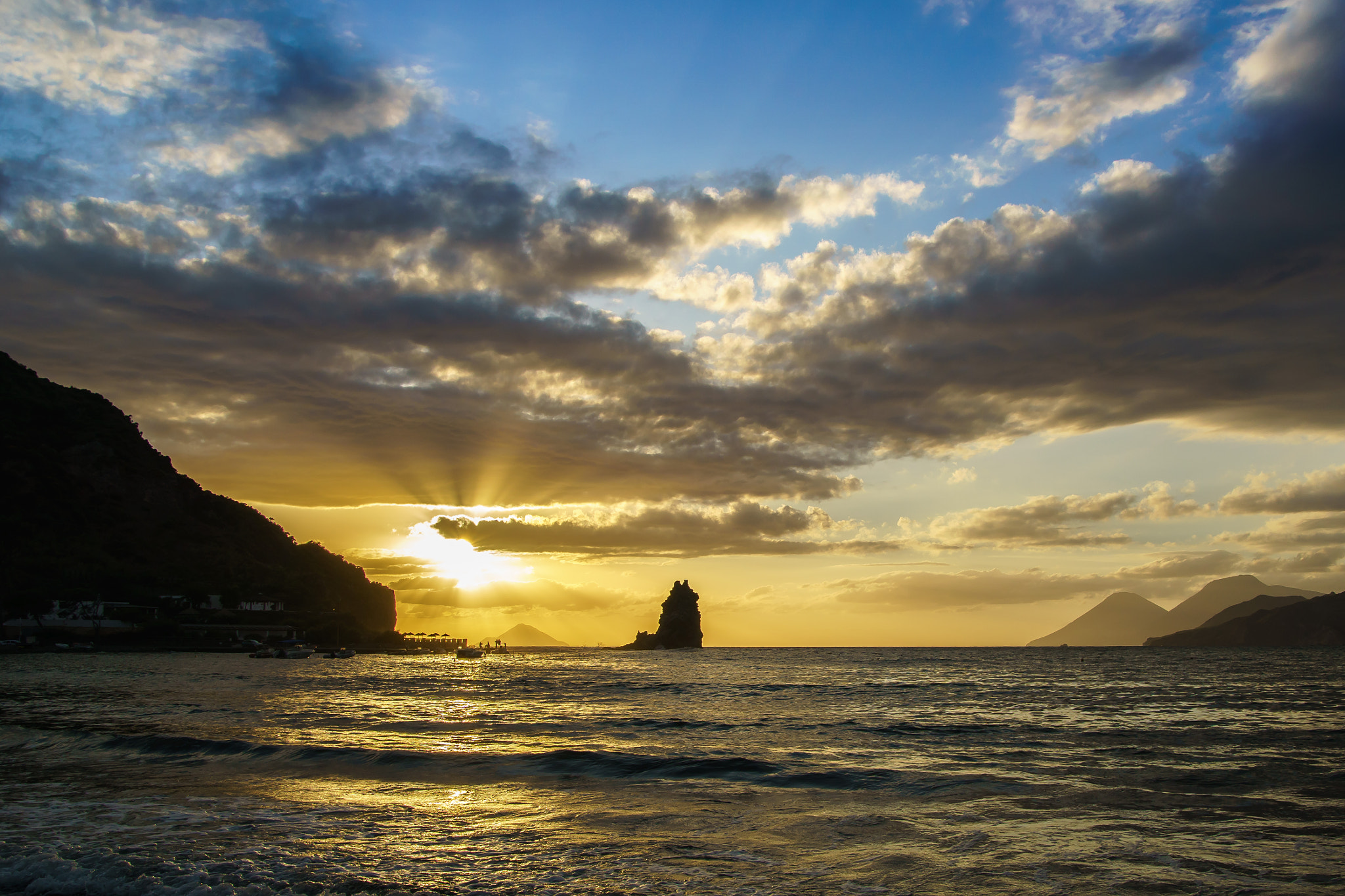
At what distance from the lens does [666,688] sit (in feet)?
220

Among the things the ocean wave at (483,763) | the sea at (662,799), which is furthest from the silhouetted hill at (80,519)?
the ocean wave at (483,763)

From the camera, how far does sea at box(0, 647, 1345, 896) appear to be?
12508 millimetres

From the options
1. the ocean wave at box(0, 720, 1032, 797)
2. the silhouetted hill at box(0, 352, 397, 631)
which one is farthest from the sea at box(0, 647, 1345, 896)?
the silhouetted hill at box(0, 352, 397, 631)

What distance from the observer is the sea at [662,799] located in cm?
1251

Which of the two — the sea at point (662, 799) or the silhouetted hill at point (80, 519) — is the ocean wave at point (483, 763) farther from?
the silhouetted hill at point (80, 519)

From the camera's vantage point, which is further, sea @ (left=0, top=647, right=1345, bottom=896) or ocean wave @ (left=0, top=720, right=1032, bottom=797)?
ocean wave @ (left=0, top=720, right=1032, bottom=797)

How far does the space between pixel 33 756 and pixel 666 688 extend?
161 ft

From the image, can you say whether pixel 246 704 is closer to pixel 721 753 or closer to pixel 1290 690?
pixel 721 753

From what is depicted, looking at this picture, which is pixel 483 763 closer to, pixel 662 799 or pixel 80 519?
pixel 662 799

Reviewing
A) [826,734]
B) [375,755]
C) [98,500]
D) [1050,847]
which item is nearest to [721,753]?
[826,734]

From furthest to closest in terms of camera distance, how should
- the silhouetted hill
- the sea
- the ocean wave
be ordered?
1. the silhouetted hill
2. the ocean wave
3. the sea

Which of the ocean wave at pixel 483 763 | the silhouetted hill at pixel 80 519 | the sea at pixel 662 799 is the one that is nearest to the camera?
the sea at pixel 662 799

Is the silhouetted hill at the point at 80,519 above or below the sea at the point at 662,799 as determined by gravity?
above

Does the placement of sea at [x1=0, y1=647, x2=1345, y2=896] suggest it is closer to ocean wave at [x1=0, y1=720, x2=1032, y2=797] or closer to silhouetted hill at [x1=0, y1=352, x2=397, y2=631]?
ocean wave at [x1=0, y1=720, x2=1032, y2=797]
